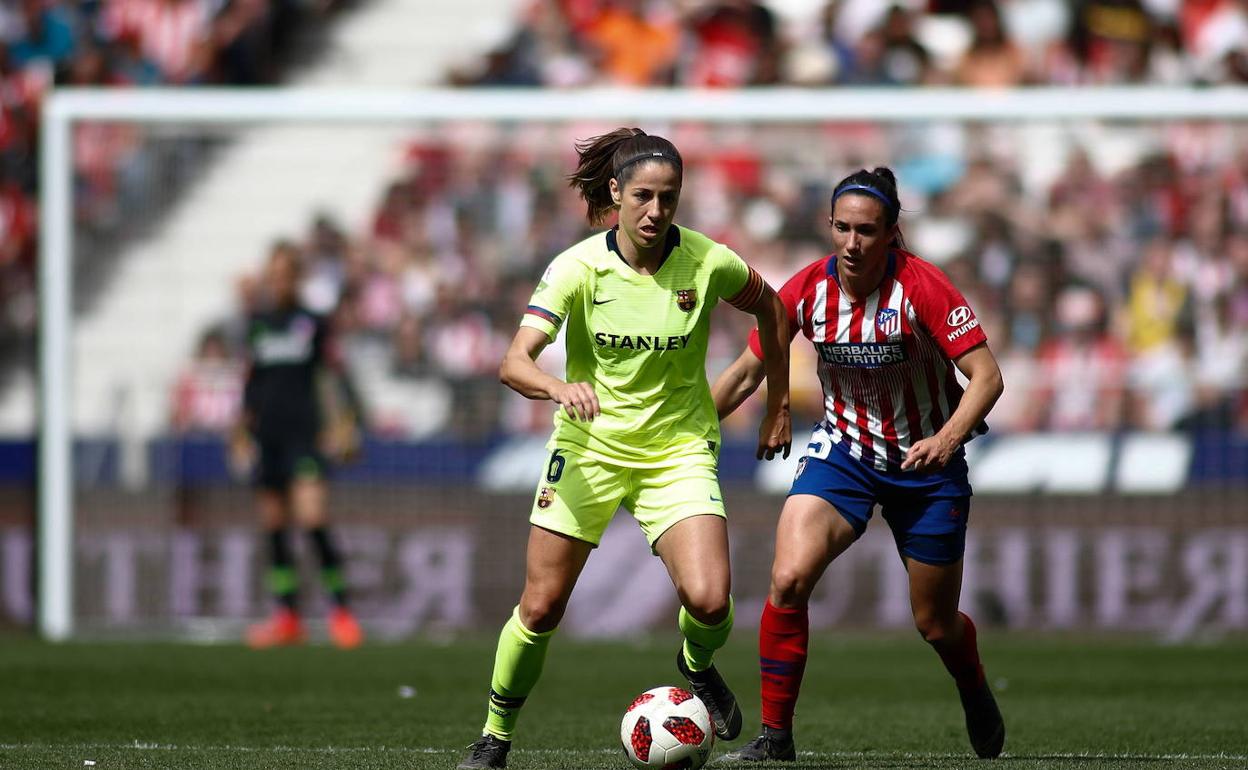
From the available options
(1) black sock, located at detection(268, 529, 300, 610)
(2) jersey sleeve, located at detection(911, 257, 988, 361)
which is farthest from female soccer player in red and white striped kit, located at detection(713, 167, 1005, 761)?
(1) black sock, located at detection(268, 529, 300, 610)

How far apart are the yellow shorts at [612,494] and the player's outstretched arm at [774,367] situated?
32cm

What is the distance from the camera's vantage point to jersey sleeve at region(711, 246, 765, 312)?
671 centimetres

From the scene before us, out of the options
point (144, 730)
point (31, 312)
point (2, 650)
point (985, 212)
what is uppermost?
point (985, 212)

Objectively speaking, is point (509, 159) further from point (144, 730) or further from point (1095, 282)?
point (144, 730)

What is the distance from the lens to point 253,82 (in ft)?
57.2

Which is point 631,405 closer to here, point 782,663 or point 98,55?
point 782,663

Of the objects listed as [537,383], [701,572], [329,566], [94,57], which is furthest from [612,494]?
[94,57]

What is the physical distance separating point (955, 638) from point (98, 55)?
12774 mm

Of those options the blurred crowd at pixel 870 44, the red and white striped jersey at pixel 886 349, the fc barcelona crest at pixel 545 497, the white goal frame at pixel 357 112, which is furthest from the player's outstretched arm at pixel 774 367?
the blurred crowd at pixel 870 44

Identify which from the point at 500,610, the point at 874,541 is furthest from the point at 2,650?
the point at 874,541

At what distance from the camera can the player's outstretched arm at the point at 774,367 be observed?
684 centimetres

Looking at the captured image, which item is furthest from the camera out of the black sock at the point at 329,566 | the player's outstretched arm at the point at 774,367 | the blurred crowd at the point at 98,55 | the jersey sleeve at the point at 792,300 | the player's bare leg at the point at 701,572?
the blurred crowd at the point at 98,55

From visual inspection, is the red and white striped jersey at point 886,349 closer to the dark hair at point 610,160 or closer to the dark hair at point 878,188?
the dark hair at point 878,188

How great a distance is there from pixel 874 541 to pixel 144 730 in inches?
261
